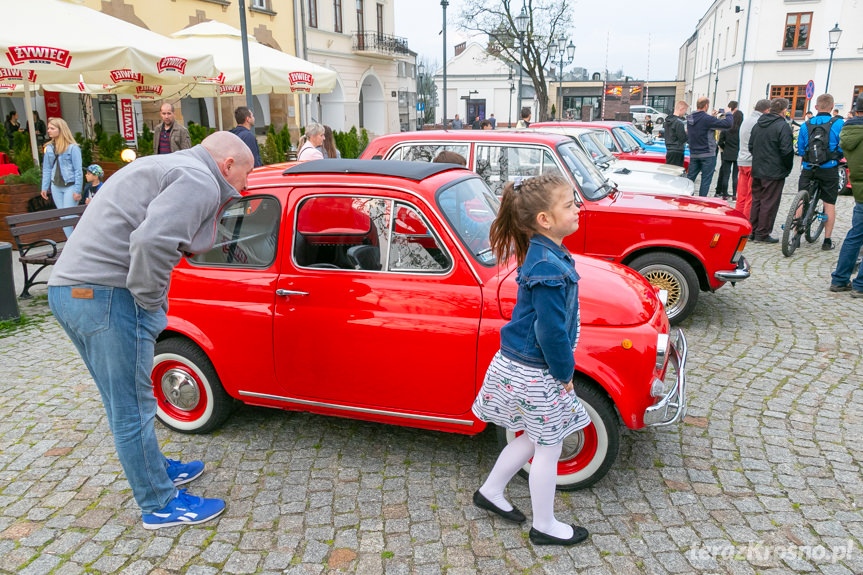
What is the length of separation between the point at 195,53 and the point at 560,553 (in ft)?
32.0

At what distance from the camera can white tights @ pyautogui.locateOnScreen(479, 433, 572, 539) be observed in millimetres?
2994

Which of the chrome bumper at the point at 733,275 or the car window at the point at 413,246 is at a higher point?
the car window at the point at 413,246

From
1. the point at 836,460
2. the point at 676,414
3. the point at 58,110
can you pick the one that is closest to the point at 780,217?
the point at 836,460

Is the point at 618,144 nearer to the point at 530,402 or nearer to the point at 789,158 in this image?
the point at 789,158

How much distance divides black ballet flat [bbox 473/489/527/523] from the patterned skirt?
0.54 m

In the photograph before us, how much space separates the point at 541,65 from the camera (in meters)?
30.5

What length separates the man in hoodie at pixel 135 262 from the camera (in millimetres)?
2785

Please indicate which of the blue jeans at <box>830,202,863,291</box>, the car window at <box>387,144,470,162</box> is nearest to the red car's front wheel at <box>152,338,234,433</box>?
the car window at <box>387,144,470,162</box>

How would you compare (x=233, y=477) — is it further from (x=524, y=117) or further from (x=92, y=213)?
(x=524, y=117)

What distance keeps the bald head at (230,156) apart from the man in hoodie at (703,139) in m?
10.6

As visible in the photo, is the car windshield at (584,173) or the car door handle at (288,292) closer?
the car door handle at (288,292)

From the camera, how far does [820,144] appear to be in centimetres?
866

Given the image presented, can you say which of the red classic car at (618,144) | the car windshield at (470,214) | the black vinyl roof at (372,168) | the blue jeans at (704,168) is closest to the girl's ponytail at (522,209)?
the car windshield at (470,214)

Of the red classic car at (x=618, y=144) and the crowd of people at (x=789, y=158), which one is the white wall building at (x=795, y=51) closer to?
the red classic car at (x=618, y=144)
